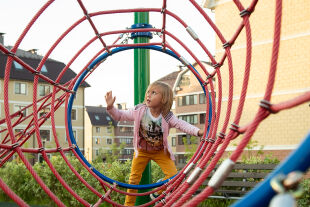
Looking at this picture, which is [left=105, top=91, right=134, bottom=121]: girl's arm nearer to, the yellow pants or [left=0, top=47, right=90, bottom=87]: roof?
the yellow pants

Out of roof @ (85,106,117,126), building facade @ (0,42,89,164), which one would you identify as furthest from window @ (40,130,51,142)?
roof @ (85,106,117,126)

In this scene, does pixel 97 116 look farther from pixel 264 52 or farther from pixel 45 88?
pixel 264 52

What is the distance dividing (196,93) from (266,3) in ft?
67.5

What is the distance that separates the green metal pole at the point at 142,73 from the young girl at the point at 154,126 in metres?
0.24

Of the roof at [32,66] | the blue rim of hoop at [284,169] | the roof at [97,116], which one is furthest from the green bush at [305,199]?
the roof at [97,116]

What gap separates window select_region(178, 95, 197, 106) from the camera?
106 ft

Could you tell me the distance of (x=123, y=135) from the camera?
5191 centimetres

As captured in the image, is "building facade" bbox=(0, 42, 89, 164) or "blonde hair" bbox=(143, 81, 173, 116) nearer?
"blonde hair" bbox=(143, 81, 173, 116)

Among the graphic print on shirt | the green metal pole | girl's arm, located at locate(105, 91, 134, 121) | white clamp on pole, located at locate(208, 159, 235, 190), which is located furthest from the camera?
the green metal pole

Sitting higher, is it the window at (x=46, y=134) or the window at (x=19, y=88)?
the window at (x=19, y=88)

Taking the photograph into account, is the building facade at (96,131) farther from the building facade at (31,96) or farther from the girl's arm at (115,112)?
the girl's arm at (115,112)

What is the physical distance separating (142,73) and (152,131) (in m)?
0.81

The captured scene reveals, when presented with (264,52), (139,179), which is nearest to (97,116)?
(264,52)

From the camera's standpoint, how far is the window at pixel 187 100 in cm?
3216
